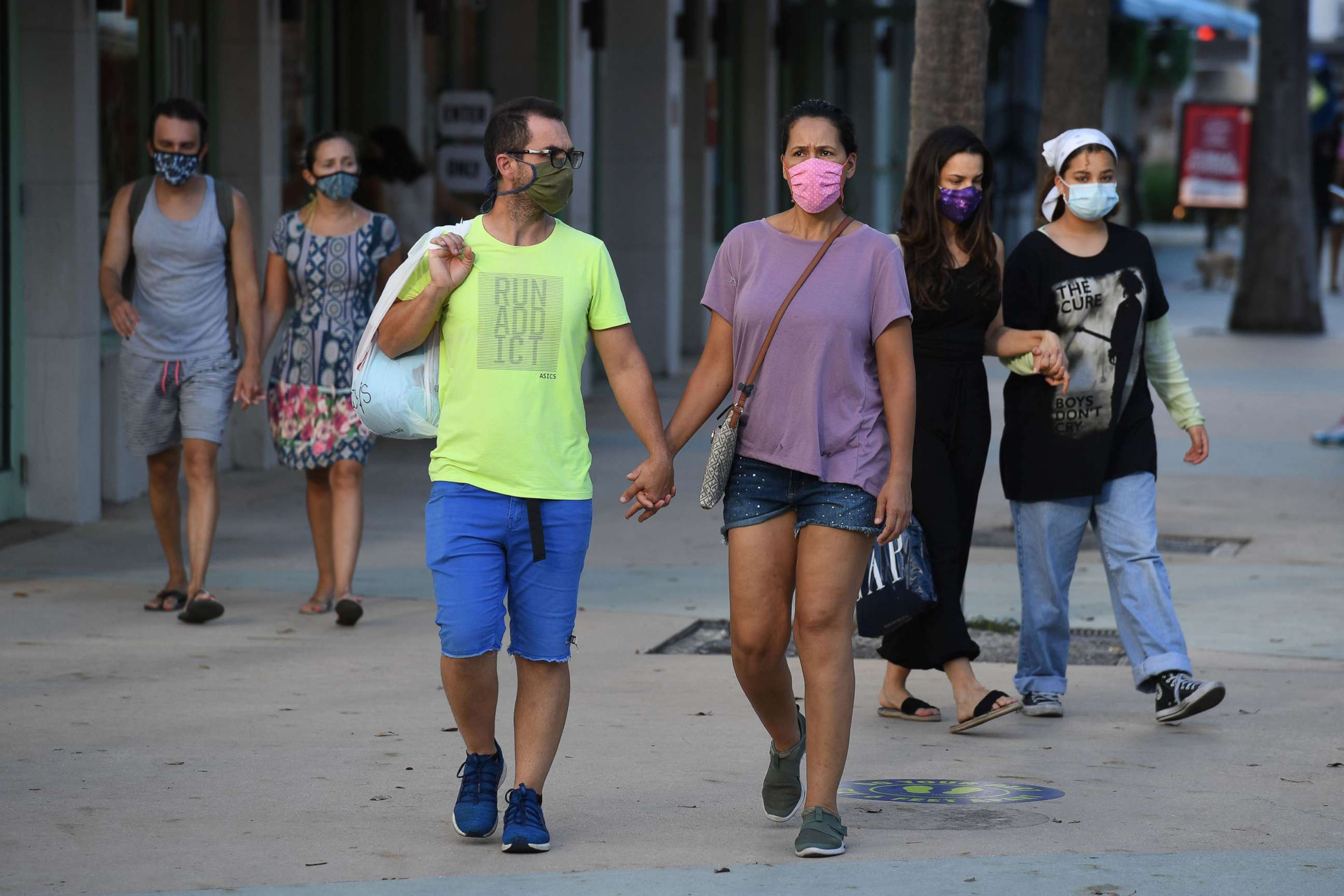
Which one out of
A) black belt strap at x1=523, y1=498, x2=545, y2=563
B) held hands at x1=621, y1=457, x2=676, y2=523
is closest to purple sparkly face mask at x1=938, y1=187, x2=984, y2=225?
held hands at x1=621, y1=457, x2=676, y2=523

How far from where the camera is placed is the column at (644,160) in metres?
16.7

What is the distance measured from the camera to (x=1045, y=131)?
37.2ft

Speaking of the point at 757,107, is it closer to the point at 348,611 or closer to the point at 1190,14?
the point at 1190,14

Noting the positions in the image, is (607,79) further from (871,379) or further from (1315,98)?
(1315,98)

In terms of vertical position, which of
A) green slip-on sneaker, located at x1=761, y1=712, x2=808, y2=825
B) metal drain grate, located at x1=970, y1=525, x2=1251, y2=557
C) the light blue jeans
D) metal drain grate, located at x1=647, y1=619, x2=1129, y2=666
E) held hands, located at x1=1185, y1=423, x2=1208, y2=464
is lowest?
metal drain grate, located at x1=647, y1=619, x2=1129, y2=666

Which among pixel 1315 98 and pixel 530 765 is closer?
pixel 530 765

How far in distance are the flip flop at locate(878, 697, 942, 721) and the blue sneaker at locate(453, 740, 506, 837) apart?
1.86 meters

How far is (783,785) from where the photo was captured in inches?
206

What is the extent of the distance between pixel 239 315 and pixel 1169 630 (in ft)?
12.1

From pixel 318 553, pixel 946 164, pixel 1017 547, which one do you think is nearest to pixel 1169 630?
pixel 1017 547

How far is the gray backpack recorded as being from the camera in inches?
312

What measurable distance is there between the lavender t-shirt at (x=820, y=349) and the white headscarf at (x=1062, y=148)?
5.24ft

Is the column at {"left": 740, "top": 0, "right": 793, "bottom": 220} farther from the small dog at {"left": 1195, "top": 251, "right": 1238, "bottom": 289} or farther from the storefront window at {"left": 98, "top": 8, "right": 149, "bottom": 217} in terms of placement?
the storefront window at {"left": 98, "top": 8, "right": 149, "bottom": 217}

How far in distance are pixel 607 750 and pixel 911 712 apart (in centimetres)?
108
